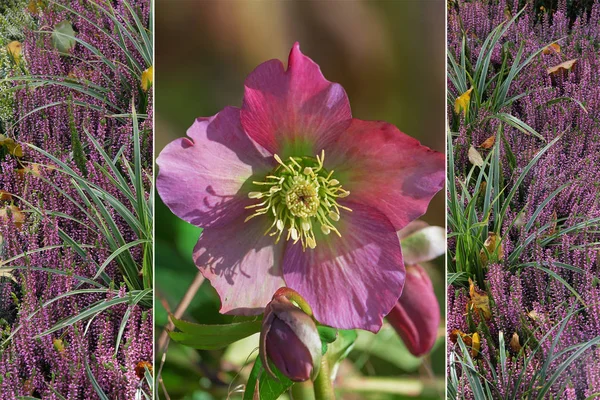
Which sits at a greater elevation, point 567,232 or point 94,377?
point 567,232

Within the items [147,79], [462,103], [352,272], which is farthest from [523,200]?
[147,79]

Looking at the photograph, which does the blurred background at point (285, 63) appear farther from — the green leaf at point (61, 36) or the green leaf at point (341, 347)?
the green leaf at point (61, 36)

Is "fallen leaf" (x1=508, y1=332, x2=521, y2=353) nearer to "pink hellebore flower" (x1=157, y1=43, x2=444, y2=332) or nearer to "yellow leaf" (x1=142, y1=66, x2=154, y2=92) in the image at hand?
"pink hellebore flower" (x1=157, y1=43, x2=444, y2=332)

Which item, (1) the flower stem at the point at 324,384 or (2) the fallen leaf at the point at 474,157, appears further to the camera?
(2) the fallen leaf at the point at 474,157

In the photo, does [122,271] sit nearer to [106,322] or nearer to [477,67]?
[106,322]

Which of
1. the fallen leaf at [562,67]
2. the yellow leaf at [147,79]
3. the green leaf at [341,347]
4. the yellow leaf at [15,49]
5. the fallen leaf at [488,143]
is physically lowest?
the green leaf at [341,347]

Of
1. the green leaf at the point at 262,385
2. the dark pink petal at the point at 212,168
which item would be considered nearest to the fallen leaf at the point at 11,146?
the dark pink petal at the point at 212,168

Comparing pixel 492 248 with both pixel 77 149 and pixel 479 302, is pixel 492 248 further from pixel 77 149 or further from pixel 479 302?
pixel 77 149

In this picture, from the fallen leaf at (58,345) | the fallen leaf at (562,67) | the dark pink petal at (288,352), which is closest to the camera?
the dark pink petal at (288,352)

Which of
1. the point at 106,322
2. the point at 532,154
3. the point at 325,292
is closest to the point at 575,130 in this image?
the point at 532,154
